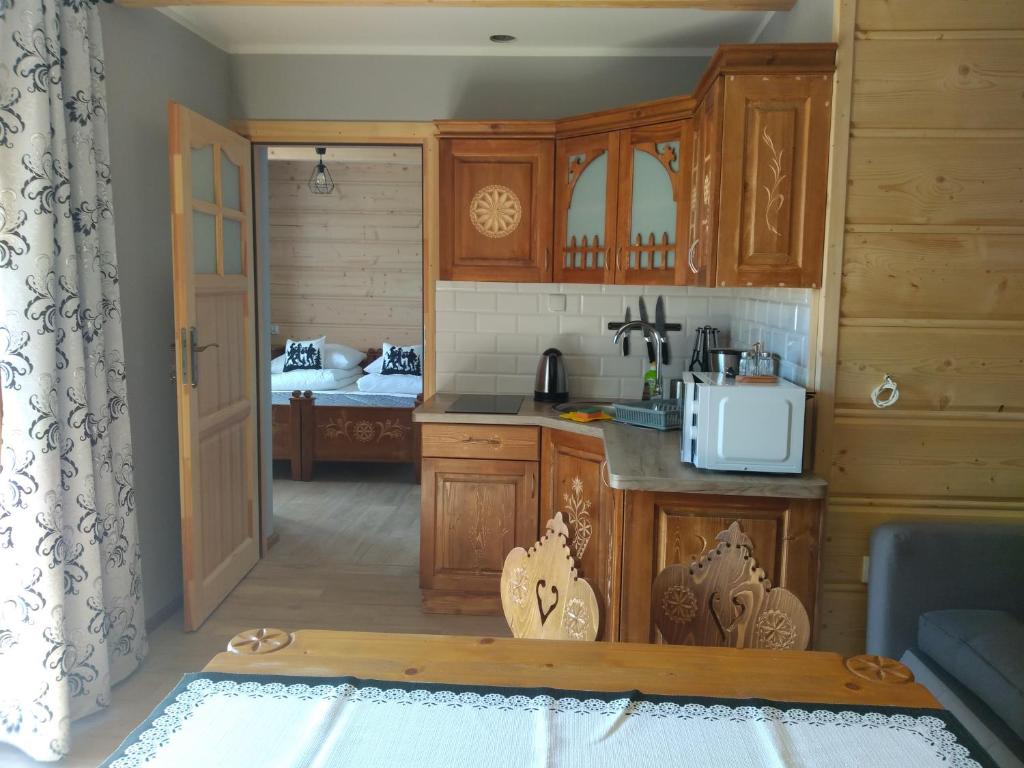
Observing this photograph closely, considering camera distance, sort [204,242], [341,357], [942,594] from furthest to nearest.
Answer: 1. [341,357]
2. [204,242]
3. [942,594]

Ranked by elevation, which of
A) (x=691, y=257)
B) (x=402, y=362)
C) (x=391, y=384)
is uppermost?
(x=691, y=257)

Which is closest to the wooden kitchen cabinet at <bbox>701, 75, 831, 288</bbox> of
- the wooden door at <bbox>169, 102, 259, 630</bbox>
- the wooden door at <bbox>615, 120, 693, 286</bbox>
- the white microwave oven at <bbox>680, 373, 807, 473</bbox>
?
the white microwave oven at <bbox>680, 373, 807, 473</bbox>

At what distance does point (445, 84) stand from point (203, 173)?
121cm

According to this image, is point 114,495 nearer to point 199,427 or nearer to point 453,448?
point 199,427

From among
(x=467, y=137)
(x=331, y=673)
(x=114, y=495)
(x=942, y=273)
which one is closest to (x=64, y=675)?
(x=114, y=495)

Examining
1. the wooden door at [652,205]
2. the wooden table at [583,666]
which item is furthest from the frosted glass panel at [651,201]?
the wooden table at [583,666]

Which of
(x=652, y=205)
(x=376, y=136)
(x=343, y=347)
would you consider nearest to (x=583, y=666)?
(x=652, y=205)

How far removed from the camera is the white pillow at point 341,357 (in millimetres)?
6609

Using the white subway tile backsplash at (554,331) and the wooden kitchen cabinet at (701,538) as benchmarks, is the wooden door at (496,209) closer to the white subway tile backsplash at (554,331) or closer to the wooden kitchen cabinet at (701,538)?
the white subway tile backsplash at (554,331)

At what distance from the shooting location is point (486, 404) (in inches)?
146

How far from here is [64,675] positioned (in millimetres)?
2502

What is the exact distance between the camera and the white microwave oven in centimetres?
249

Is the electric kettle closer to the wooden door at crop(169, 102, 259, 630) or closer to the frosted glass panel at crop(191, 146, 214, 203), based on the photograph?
the wooden door at crop(169, 102, 259, 630)

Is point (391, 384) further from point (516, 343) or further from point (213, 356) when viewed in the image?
point (213, 356)
